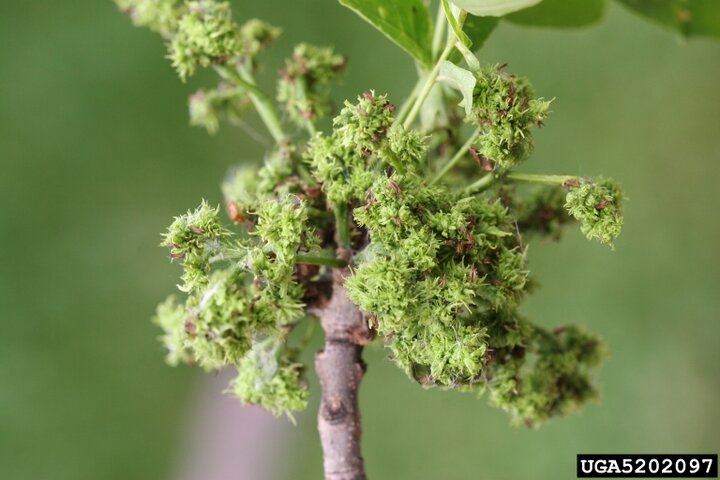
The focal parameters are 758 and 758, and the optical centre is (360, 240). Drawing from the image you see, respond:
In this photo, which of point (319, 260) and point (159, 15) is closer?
point (319, 260)

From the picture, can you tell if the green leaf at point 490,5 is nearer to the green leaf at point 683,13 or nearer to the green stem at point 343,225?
the green stem at point 343,225

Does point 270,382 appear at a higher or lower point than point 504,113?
lower

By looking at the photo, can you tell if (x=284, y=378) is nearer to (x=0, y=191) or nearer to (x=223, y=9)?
(x=223, y=9)

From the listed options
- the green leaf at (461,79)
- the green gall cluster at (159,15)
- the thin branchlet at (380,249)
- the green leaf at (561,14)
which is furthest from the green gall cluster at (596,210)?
the green gall cluster at (159,15)

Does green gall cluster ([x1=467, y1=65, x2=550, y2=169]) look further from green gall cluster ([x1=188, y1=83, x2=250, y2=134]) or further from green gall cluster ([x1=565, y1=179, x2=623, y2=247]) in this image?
green gall cluster ([x1=188, y1=83, x2=250, y2=134])

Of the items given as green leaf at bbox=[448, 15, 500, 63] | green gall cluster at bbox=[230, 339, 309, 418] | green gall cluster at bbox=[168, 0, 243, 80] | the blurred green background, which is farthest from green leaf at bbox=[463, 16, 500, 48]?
the blurred green background

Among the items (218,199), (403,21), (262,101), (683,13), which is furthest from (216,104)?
(218,199)

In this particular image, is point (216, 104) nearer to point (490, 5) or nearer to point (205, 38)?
point (205, 38)
